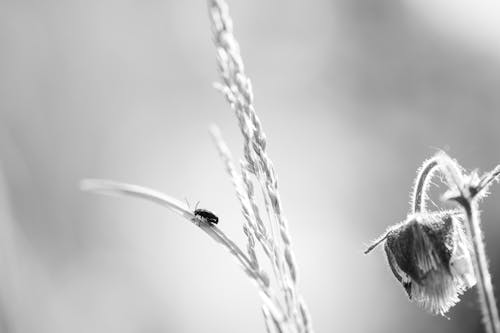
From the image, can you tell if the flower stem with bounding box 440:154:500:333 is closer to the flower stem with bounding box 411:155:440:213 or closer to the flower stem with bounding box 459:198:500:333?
the flower stem with bounding box 459:198:500:333

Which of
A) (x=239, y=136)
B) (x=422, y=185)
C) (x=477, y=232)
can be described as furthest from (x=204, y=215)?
Result: (x=239, y=136)

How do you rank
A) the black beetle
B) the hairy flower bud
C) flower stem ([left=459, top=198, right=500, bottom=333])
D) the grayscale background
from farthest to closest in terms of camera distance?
the grayscale background
the black beetle
the hairy flower bud
flower stem ([left=459, top=198, right=500, bottom=333])

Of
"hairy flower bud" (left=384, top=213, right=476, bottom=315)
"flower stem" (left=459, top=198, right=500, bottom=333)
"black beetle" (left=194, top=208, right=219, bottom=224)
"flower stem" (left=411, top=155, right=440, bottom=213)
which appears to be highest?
"black beetle" (left=194, top=208, right=219, bottom=224)

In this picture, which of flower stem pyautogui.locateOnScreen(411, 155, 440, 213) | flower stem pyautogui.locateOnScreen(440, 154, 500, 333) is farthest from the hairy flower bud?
flower stem pyautogui.locateOnScreen(440, 154, 500, 333)

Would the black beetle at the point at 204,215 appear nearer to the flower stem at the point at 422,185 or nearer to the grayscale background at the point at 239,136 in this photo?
the flower stem at the point at 422,185

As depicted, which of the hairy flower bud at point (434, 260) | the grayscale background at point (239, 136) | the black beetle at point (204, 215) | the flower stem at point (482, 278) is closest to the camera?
the flower stem at point (482, 278)

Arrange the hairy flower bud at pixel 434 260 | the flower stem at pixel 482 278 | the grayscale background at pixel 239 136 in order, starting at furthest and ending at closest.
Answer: the grayscale background at pixel 239 136 → the hairy flower bud at pixel 434 260 → the flower stem at pixel 482 278

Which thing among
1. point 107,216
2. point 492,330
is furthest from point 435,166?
point 107,216

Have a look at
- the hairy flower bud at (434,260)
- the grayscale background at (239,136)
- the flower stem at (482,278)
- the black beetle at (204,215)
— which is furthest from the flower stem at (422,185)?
the grayscale background at (239,136)

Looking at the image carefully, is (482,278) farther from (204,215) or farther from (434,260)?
(204,215)
